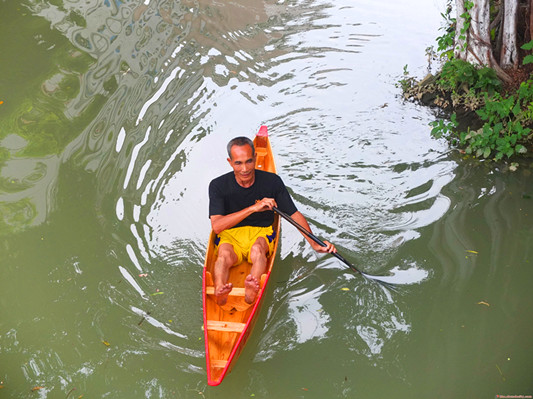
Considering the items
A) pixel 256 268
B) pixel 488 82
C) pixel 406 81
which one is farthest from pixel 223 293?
pixel 406 81

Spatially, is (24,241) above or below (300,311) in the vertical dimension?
above

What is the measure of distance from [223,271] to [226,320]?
0.47m

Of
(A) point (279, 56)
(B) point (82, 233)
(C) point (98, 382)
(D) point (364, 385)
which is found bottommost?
(D) point (364, 385)

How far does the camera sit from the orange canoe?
491 centimetres

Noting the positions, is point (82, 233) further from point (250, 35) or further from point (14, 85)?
point (250, 35)

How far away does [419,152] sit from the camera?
8.27 metres

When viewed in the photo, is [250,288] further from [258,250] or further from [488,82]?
[488,82]

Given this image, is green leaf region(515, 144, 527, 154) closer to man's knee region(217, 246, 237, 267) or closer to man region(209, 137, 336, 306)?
man region(209, 137, 336, 306)

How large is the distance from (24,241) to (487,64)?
22.6ft

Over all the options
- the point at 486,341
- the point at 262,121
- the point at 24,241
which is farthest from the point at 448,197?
the point at 24,241

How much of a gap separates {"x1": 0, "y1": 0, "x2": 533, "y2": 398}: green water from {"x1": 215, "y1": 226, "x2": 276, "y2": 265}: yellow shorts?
0.56m

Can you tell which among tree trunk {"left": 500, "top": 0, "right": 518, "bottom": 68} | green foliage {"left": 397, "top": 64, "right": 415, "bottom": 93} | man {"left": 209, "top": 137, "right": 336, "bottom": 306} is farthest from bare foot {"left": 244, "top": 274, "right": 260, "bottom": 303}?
tree trunk {"left": 500, "top": 0, "right": 518, "bottom": 68}

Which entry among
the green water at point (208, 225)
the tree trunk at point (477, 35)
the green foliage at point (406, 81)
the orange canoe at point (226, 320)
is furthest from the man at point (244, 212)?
the green foliage at point (406, 81)

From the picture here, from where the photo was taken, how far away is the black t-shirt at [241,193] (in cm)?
574
